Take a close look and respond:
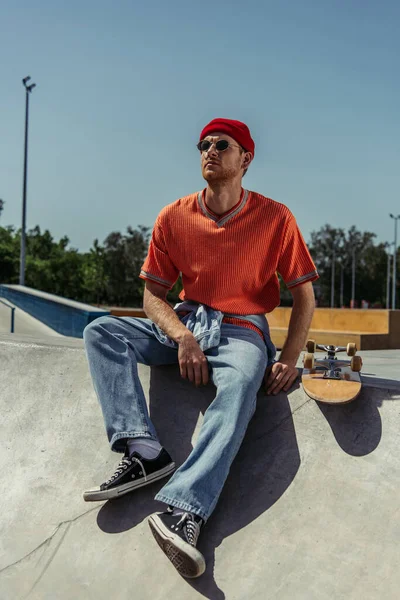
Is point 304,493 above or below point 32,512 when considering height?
above

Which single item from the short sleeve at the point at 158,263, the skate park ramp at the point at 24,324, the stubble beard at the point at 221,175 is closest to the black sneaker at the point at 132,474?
the short sleeve at the point at 158,263

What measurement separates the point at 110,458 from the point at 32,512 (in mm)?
474

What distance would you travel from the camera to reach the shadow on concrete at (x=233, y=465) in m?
2.71

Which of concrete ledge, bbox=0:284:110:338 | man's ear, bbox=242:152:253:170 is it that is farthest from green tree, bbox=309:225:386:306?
man's ear, bbox=242:152:253:170

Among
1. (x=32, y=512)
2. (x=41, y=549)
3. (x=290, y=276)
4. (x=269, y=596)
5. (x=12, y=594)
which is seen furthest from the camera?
(x=290, y=276)

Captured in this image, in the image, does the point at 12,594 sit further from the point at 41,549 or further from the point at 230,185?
the point at 230,185

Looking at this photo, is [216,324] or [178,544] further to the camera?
[216,324]

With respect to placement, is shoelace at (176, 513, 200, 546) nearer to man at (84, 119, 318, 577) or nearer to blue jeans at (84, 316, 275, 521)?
blue jeans at (84, 316, 275, 521)

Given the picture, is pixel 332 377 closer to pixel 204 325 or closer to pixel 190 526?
pixel 204 325

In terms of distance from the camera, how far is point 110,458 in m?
3.18

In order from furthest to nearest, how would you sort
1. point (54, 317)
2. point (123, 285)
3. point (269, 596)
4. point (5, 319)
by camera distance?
1. point (123, 285)
2. point (5, 319)
3. point (54, 317)
4. point (269, 596)

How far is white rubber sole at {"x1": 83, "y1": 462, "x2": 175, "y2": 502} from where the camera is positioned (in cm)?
276

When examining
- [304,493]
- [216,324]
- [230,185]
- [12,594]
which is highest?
[230,185]

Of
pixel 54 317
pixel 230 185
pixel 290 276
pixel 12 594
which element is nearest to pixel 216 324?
pixel 290 276
